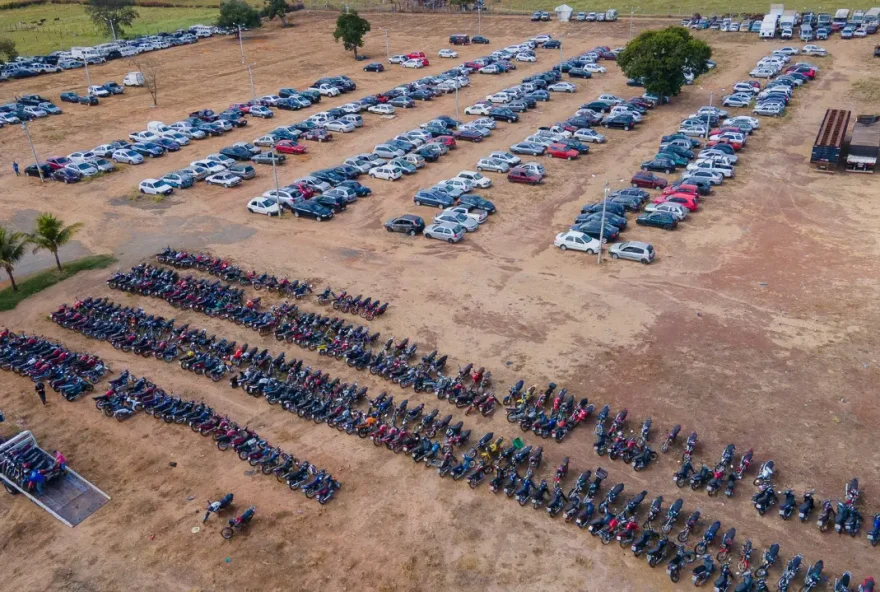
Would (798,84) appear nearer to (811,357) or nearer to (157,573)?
(811,357)

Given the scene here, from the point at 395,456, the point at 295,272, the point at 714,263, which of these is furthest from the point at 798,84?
the point at 395,456

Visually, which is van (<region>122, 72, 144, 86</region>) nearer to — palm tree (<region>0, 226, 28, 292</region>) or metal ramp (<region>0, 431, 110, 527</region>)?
palm tree (<region>0, 226, 28, 292</region>)

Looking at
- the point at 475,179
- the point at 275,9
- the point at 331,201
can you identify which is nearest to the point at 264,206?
the point at 331,201

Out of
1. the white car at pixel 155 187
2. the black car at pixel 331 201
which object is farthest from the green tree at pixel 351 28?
the black car at pixel 331 201

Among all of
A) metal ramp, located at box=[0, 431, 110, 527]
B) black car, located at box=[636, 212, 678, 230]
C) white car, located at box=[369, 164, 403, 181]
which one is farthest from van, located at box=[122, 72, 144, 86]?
metal ramp, located at box=[0, 431, 110, 527]

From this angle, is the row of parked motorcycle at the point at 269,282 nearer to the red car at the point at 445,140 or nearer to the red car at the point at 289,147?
the red car at the point at 289,147

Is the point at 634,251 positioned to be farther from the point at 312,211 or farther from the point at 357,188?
the point at 312,211
